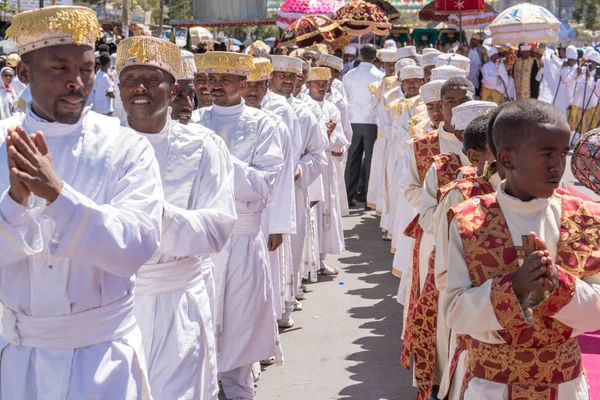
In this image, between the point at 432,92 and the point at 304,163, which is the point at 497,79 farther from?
the point at 432,92

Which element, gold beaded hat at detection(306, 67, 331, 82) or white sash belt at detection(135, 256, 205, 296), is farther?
gold beaded hat at detection(306, 67, 331, 82)

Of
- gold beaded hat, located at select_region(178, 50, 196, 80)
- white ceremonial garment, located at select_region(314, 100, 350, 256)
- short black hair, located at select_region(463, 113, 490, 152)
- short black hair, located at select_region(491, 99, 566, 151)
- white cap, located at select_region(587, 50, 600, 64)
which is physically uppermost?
gold beaded hat, located at select_region(178, 50, 196, 80)

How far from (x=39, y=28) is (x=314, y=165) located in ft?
17.8

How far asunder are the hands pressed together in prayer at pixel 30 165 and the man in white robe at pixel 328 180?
7618mm

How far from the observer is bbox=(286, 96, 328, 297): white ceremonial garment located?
8.55 m

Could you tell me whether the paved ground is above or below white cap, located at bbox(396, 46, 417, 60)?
below

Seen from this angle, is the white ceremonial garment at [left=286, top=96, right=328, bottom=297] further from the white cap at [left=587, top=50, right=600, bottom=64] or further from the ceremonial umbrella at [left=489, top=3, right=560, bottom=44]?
the white cap at [left=587, top=50, right=600, bottom=64]

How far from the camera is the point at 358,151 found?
1484 centimetres

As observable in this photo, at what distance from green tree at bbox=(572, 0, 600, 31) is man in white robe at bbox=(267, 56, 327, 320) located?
56535mm

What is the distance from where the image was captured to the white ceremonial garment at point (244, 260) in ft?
20.6

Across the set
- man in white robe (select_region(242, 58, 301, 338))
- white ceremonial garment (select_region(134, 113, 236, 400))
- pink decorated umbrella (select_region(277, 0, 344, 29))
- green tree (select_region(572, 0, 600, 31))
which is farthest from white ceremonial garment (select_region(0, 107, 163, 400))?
green tree (select_region(572, 0, 600, 31))

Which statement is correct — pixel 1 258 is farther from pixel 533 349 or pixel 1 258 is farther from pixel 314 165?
pixel 314 165

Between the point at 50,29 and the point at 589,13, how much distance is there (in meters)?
65.1

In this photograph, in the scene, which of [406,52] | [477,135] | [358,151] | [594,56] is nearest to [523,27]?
[594,56]
